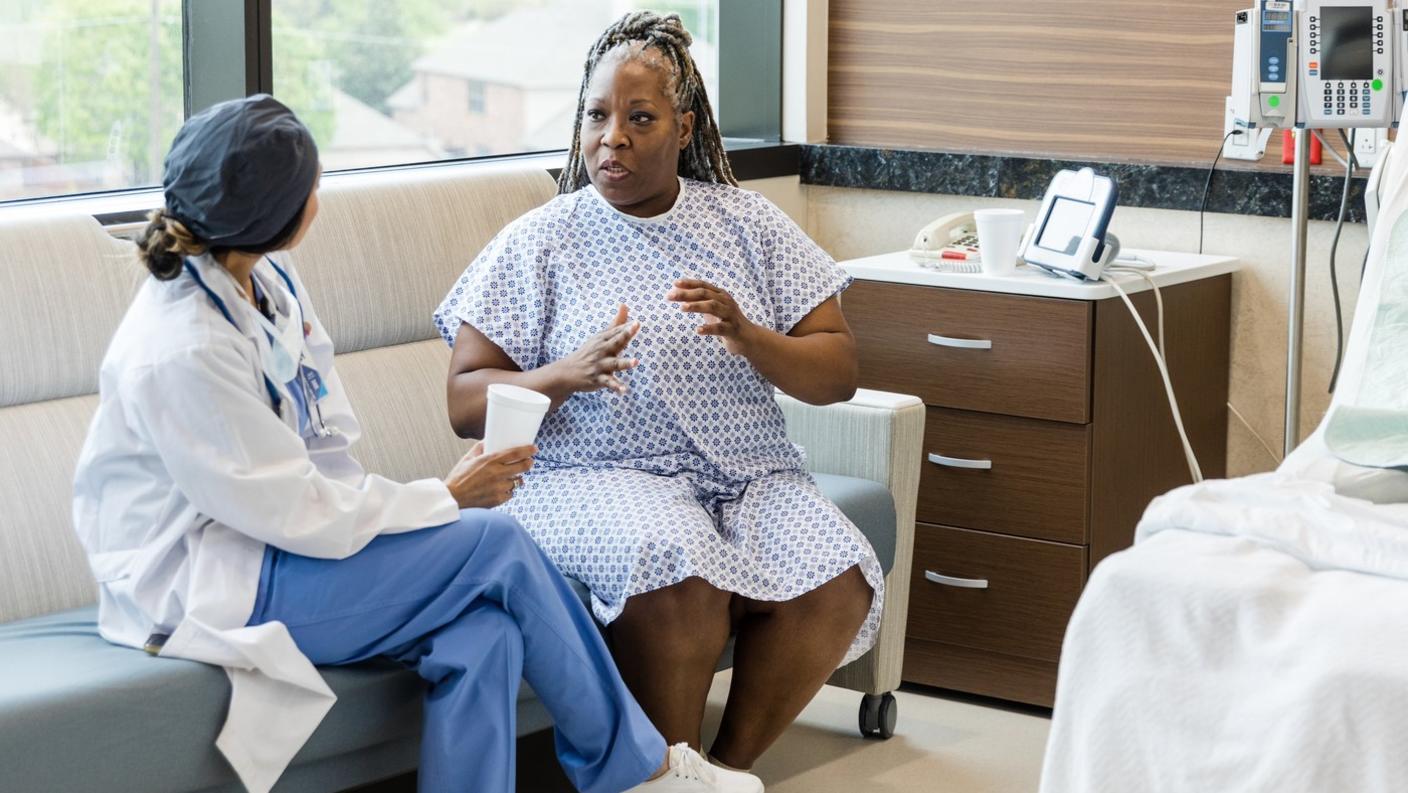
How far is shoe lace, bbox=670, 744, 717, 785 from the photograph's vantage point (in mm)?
2217

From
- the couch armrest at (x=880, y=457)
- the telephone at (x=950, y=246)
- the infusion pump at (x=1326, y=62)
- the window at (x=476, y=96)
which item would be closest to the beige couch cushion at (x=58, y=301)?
the couch armrest at (x=880, y=457)

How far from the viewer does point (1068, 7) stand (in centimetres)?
351

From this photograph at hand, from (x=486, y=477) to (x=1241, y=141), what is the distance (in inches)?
71.3

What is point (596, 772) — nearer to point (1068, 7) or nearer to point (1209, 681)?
point (1209, 681)

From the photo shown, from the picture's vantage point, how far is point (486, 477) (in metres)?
2.17

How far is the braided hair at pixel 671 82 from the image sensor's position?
8.52ft

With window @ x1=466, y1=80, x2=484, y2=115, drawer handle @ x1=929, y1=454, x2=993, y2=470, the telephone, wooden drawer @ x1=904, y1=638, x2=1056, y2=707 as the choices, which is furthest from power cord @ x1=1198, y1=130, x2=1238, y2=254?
window @ x1=466, y1=80, x2=484, y2=115

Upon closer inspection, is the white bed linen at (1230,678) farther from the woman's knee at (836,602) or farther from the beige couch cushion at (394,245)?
the beige couch cushion at (394,245)

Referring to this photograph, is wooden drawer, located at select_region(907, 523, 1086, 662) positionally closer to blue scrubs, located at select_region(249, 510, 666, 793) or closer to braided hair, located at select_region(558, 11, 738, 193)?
braided hair, located at select_region(558, 11, 738, 193)

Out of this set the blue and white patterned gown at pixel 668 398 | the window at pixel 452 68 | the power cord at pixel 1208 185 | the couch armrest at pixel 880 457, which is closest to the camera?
the blue and white patterned gown at pixel 668 398

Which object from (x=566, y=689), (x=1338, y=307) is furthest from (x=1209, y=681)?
(x=1338, y=307)

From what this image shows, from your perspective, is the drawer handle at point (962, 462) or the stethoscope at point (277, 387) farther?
the drawer handle at point (962, 462)

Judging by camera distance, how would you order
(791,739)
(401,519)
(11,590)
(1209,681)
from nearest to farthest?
1. (1209,681)
2. (401,519)
3. (11,590)
4. (791,739)

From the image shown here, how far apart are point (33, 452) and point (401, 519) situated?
60 cm
